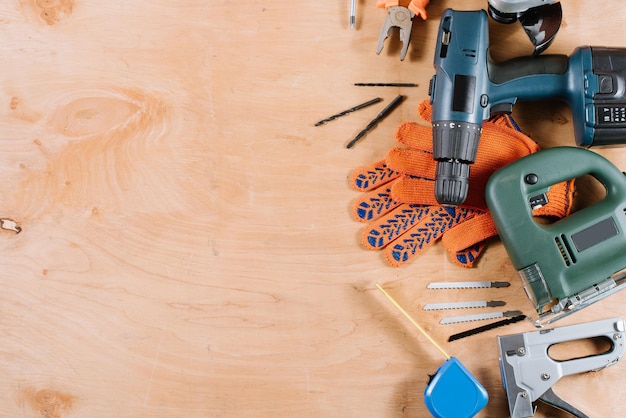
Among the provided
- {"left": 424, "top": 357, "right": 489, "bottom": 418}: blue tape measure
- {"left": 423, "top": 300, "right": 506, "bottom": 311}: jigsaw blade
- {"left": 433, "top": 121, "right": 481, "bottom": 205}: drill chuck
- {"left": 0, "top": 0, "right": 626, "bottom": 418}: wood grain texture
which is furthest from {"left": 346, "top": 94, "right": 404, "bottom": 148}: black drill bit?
{"left": 424, "top": 357, "right": 489, "bottom": 418}: blue tape measure

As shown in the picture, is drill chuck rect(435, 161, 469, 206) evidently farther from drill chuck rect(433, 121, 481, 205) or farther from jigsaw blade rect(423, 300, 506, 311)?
jigsaw blade rect(423, 300, 506, 311)

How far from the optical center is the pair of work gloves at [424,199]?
112 cm

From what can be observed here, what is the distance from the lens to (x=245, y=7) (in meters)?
1.19

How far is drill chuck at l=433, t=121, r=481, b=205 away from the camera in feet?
3.42

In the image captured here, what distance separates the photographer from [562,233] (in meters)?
1.06

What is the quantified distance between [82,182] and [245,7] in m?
0.50

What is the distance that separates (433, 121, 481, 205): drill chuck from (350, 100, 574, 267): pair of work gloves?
0.27 ft

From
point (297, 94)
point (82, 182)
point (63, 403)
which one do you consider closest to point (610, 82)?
point (297, 94)

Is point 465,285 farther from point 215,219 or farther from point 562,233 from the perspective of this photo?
point 215,219

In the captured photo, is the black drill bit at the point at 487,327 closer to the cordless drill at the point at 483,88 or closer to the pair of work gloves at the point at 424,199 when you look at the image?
the pair of work gloves at the point at 424,199

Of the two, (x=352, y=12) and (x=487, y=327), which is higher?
(x=352, y=12)

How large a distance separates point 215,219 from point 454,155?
49cm

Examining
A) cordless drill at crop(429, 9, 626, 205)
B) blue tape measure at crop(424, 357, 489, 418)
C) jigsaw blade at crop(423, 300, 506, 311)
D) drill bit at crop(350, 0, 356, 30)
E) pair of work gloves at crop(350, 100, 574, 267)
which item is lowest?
blue tape measure at crop(424, 357, 489, 418)

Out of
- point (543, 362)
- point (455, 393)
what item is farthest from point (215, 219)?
point (543, 362)
